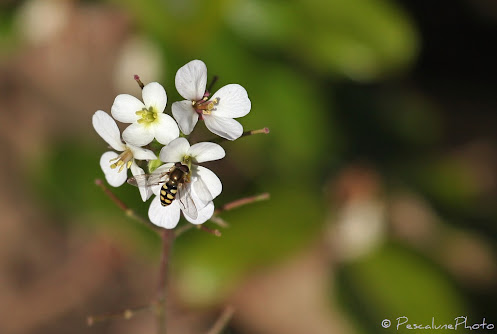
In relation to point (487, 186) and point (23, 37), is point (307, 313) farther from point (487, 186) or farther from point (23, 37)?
point (23, 37)

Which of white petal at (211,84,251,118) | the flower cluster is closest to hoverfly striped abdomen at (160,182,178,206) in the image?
the flower cluster

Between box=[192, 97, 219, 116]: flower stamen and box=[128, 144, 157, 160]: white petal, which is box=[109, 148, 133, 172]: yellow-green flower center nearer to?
box=[128, 144, 157, 160]: white petal

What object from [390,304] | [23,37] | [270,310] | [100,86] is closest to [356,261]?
[390,304]

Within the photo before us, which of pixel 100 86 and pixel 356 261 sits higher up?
pixel 100 86

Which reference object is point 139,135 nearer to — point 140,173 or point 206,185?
point 140,173

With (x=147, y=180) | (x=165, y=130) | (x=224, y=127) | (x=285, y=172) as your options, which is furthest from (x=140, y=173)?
(x=285, y=172)

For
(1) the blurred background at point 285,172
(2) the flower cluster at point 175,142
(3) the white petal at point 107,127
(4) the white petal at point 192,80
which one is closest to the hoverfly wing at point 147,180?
(2) the flower cluster at point 175,142

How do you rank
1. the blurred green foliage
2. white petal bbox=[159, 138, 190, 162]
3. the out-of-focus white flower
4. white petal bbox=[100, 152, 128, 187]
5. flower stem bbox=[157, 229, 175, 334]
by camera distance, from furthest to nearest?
the out-of-focus white flower < the blurred green foliage < flower stem bbox=[157, 229, 175, 334] < white petal bbox=[100, 152, 128, 187] < white petal bbox=[159, 138, 190, 162]
